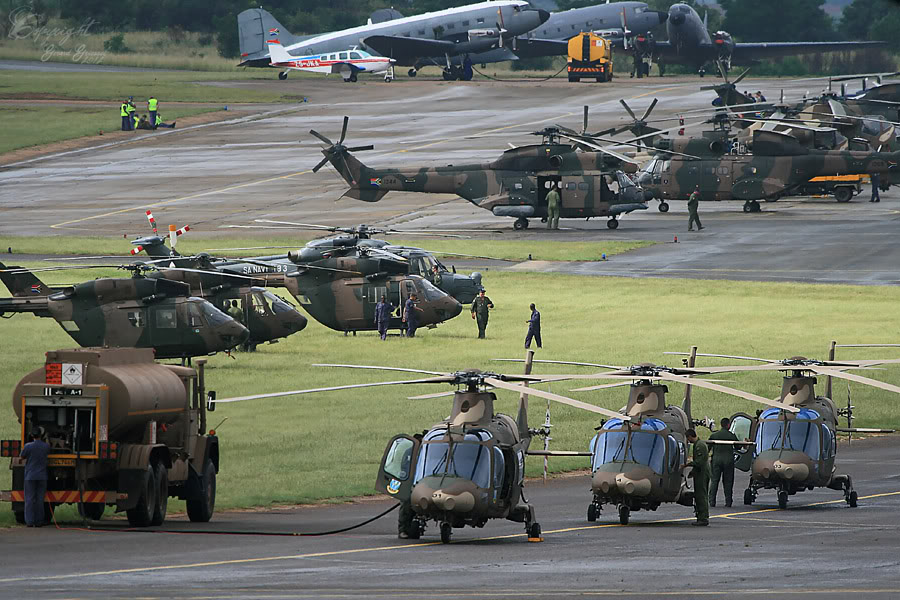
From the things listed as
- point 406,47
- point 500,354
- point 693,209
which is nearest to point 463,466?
point 500,354

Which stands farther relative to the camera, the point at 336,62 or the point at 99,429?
the point at 336,62

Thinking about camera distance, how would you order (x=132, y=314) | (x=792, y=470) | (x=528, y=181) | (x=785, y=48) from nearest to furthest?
(x=792, y=470)
(x=132, y=314)
(x=528, y=181)
(x=785, y=48)

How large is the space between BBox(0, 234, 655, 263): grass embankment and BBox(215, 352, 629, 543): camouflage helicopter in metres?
38.6

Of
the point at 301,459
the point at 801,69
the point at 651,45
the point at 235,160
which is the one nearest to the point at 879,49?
the point at 801,69

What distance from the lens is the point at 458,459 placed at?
20.5 m

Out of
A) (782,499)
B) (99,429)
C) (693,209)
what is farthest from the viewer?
(693,209)

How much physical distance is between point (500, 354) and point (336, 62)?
7717cm

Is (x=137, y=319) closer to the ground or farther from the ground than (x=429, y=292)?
farther from the ground

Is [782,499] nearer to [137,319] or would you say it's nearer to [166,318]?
[166,318]

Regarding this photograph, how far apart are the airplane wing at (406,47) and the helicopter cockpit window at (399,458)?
298ft

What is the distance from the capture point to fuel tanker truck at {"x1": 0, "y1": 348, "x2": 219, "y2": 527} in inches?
833

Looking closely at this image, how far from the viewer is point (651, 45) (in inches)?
4636

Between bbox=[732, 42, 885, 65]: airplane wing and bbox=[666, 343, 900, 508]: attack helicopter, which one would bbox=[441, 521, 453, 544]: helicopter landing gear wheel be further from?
bbox=[732, 42, 885, 65]: airplane wing

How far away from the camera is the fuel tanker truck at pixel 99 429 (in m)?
21.2
